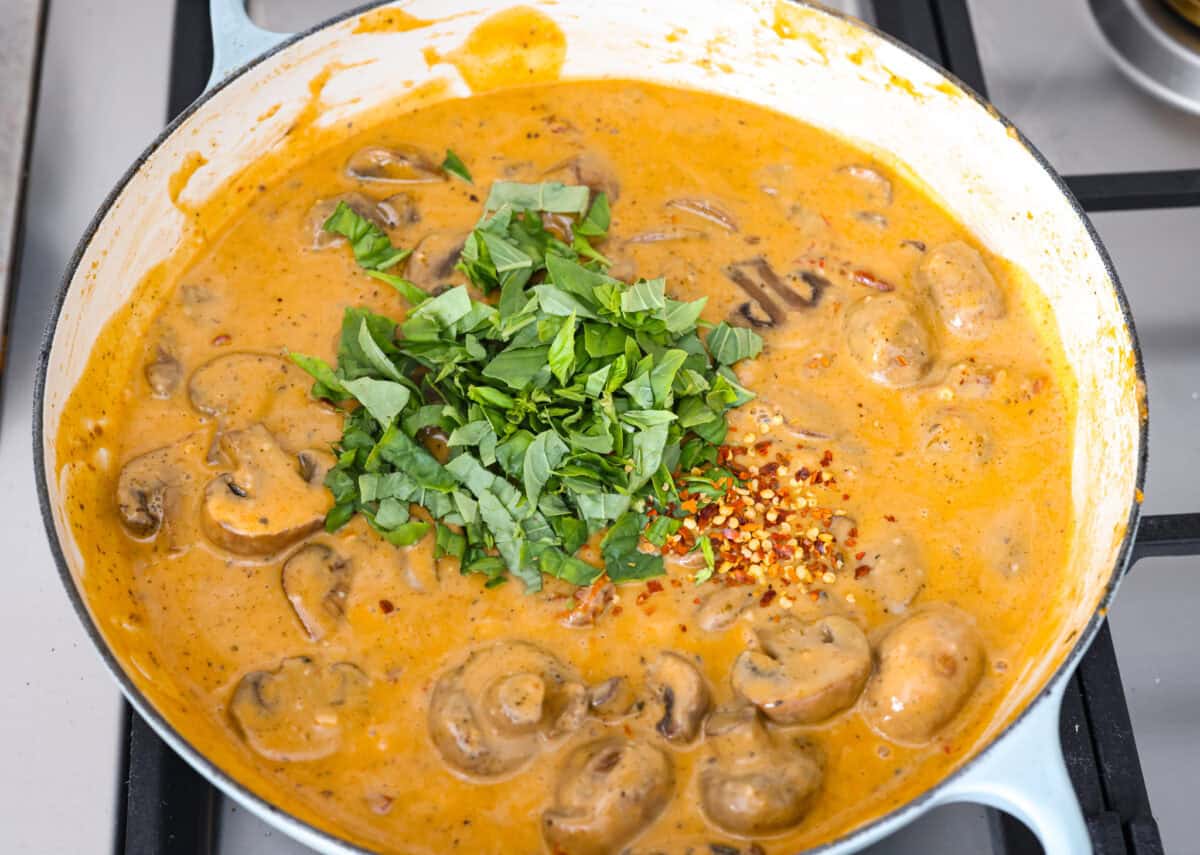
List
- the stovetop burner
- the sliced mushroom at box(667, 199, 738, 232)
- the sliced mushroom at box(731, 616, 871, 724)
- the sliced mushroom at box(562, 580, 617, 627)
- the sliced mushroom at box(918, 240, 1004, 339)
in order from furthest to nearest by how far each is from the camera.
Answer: the stovetop burner
the sliced mushroom at box(667, 199, 738, 232)
the sliced mushroom at box(918, 240, 1004, 339)
the sliced mushroom at box(562, 580, 617, 627)
the sliced mushroom at box(731, 616, 871, 724)

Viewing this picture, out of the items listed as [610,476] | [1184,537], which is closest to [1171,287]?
[1184,537]

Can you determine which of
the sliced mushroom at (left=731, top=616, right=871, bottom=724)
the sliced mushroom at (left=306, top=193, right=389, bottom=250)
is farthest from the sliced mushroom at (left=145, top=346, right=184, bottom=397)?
the sliced mushroom at (left=731, top=616, right=871, bottom=724)

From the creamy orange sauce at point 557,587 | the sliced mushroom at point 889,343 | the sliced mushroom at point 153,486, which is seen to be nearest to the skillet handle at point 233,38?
the creamy orange sauce at point 557,587

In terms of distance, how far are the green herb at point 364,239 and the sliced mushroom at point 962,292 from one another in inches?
42.8

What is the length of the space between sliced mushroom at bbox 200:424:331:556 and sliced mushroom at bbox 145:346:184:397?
0.26 metres

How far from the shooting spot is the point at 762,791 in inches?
77.6

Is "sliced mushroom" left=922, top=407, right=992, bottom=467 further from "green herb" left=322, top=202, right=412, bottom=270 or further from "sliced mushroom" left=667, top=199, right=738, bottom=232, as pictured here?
"green herb" left=322, top=202, right=412, bottom=270

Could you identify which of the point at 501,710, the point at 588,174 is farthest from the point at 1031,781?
the point at 588,174

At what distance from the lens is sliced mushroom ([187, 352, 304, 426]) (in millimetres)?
2367

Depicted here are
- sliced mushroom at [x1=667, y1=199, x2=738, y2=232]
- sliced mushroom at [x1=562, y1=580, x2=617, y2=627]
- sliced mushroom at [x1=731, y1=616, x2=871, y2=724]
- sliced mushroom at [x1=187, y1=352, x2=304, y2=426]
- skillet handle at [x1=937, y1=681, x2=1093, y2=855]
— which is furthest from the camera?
sliced mushroom at [x1=667, y1=199, x2=738, y2=232]

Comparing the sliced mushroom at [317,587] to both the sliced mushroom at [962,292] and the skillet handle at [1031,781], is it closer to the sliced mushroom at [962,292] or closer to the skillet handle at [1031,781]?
the skillet handle at [1031,781]

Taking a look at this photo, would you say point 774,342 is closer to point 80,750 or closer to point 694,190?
point 694,190

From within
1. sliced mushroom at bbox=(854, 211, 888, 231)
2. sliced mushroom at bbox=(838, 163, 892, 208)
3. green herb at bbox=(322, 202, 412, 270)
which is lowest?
sliced mushroom at bbox=(854, 211, 888, 231)

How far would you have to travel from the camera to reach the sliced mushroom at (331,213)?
2.58 metres
